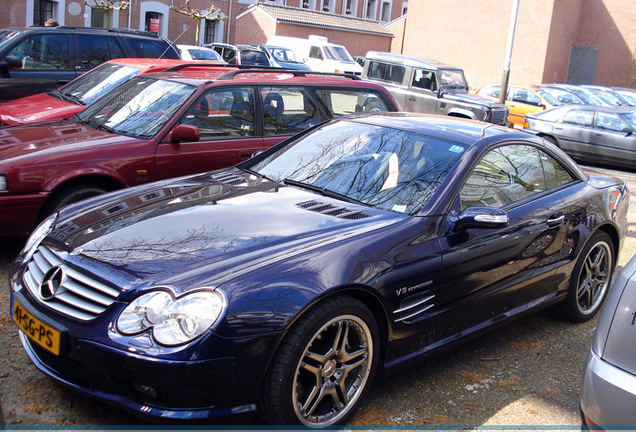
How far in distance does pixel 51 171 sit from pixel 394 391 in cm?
314

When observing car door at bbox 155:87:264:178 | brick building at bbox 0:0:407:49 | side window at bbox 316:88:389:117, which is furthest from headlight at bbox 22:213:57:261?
brick building at bbox 0:0:407:49

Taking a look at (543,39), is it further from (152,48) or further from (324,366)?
(324,366)

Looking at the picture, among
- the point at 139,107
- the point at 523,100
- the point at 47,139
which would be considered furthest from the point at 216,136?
the point at 523,100

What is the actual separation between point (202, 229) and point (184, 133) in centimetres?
235

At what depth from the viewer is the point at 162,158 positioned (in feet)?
18.0

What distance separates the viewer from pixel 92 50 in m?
9.99

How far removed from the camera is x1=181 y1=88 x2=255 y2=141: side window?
19.1 feet

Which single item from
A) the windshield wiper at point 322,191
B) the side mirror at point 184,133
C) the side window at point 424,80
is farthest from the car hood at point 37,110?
the side window at point 424,80

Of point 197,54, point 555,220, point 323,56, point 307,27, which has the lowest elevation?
point 555,220

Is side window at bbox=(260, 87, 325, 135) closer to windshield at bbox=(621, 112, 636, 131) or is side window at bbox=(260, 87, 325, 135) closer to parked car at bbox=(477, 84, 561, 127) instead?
windshield at bbox=(621, 112, 636, 131)

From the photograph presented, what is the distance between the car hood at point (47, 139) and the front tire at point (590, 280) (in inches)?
147

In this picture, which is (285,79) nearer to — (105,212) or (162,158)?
(162,158)

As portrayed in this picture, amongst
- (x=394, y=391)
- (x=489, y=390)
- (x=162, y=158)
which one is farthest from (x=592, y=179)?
(x=162, y=158)

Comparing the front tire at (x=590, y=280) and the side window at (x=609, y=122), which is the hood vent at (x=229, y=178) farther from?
the side window at (x=609, y=122)
